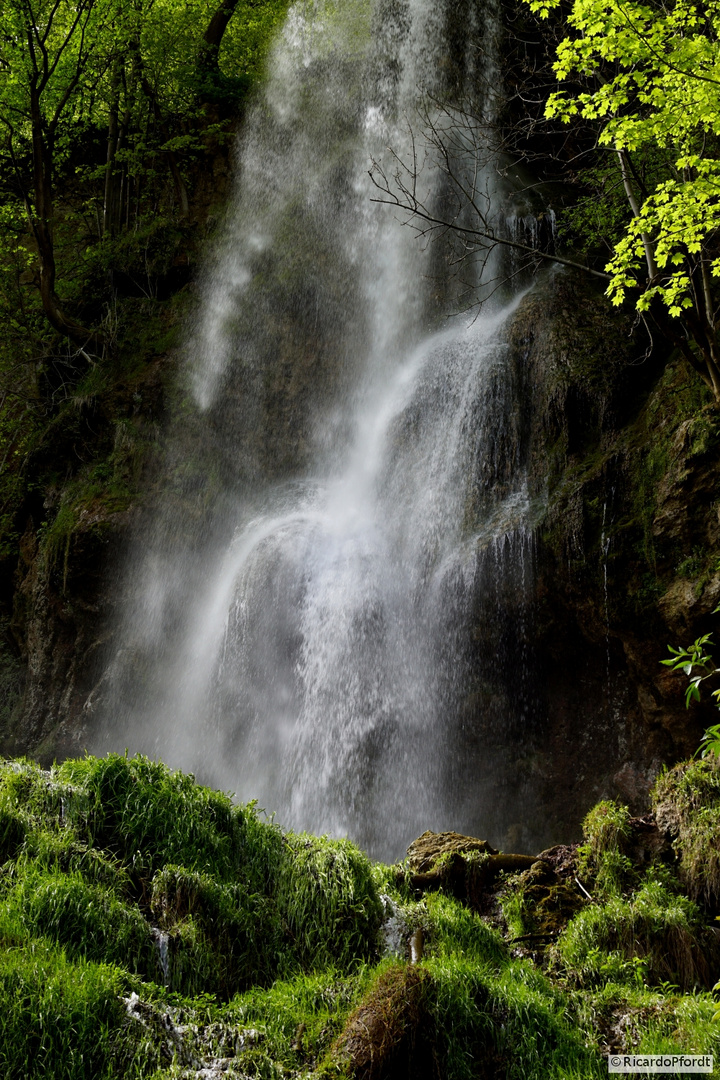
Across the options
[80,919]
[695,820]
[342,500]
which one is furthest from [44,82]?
[695,820]

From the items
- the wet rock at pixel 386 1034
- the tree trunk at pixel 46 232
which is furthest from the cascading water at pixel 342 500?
the wet rock at pixel 386 1034

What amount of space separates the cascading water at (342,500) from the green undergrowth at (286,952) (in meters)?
4.19

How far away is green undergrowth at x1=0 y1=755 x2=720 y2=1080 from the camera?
3461 mm

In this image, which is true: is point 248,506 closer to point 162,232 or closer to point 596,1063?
point 162,232

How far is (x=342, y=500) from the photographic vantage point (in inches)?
512

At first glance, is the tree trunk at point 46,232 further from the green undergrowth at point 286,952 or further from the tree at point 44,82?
the green undergrowth at point 286,952

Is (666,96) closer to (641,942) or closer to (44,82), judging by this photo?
(641,942)

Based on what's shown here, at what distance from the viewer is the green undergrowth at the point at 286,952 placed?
346 centimetres

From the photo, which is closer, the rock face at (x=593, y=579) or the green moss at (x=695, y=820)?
the green moss at (x=695, y=820)

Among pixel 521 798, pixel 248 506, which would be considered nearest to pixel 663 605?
pixel 521 798

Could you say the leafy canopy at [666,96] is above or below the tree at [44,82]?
below

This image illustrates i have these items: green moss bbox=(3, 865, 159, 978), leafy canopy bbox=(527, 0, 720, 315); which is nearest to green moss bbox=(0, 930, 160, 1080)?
green moss bbox=(3, 865, 159, 978)

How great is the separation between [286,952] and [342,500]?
8.96 m

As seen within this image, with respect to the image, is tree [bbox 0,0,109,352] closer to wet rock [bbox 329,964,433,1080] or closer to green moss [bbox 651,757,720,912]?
green moss [bbox 651,757,720,912]
